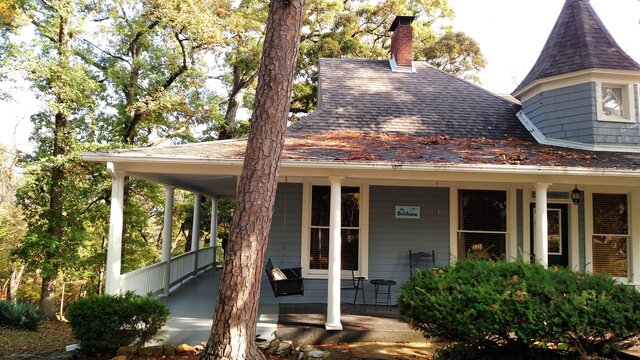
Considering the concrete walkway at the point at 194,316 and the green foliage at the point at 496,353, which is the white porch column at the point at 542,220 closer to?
the green foliage at the point at 496,353

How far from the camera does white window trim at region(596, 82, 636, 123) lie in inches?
339

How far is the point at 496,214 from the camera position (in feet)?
27.9

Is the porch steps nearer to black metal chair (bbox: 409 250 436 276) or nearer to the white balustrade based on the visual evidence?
black metal chair (bbox: 409 250 436 276)

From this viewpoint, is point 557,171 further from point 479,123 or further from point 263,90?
point 263,90

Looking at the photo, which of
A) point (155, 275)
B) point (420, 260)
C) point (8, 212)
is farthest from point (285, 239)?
point (8, 212)

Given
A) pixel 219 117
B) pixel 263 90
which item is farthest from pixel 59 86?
pixel 263 90

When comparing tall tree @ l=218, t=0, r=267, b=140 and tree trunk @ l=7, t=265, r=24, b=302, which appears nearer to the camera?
tall tree @ l=218, t=0, r=267, b=140

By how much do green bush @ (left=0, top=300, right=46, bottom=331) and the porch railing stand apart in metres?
3.29

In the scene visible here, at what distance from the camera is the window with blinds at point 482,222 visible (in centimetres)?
846

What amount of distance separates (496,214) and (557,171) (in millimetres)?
2157

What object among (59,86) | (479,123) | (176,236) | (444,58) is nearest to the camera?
(479,123)

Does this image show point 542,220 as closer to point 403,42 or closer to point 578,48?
point 578,48

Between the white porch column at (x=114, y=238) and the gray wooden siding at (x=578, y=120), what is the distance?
8.38 metres

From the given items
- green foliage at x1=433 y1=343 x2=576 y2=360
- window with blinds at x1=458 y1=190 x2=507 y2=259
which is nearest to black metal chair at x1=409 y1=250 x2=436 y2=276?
window with blinds at x1=458 y1=190 x2=507 y2=259
